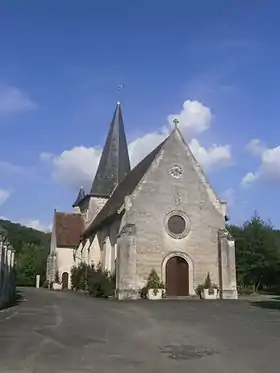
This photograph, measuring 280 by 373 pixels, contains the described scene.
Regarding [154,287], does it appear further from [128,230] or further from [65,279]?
[65,279]

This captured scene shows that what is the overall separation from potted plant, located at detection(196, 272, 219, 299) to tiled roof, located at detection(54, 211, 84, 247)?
2801 cm

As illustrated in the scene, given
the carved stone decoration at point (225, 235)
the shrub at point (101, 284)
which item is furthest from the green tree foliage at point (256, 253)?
the shrub at point (101, 284)

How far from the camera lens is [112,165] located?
195 ft

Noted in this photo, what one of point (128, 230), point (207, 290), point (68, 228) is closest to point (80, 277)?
point (128, 230)

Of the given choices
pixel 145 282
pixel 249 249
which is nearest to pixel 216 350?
A: pixel 145 282

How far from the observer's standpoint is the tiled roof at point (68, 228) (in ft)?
206

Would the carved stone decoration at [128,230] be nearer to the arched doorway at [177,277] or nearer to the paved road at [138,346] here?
the arched doorway at [177,277]

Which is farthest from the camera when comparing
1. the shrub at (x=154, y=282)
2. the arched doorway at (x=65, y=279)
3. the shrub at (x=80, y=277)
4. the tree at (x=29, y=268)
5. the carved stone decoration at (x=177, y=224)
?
the tree at (x=29, y=268)

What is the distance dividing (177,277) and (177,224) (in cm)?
420

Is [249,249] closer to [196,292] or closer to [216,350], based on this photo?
[196,292]

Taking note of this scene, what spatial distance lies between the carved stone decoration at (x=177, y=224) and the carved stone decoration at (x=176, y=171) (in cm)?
304

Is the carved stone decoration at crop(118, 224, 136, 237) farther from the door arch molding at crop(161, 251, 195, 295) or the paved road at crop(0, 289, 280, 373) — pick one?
the paved road at crop(0, 289, 280, 373)

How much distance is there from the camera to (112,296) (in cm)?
3712

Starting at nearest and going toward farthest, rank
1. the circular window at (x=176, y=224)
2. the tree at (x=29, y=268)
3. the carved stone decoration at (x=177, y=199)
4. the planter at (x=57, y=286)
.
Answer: the circular window at (x=176, y=224) < the carved stone decoration at (x=177, y=199) < the planter at (x=57, y=286) < the tree at (x=29, y=268)
